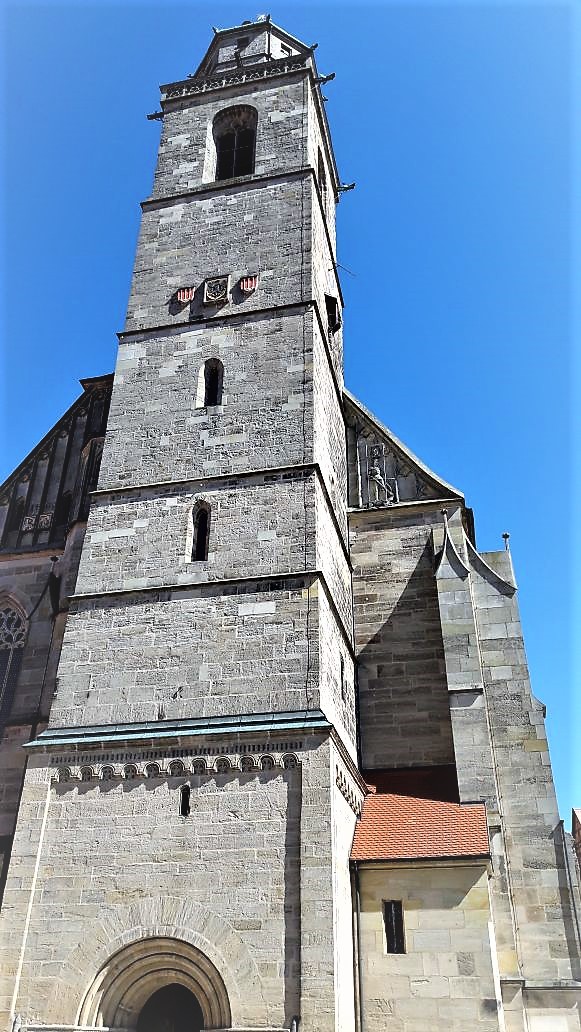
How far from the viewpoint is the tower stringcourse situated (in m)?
11.1

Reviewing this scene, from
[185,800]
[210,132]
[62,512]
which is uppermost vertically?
[210,132]

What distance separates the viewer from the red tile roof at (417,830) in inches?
499

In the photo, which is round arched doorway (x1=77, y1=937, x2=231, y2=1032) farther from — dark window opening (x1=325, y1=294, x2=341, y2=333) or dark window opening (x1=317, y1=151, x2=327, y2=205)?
dark window opening (x1=317, y1=151, x2=327, y2=205)

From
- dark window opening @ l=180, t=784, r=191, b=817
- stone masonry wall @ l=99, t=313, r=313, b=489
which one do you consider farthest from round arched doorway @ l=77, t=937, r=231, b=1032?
stone masonry wall @ l=99, t=313, r=313, b=489

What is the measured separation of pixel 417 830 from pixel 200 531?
5.91 meters

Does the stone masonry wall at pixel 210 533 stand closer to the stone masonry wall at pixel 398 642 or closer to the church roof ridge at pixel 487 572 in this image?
the stone masonry wall at pixel 398 642

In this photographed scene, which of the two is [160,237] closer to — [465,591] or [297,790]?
[465,591]

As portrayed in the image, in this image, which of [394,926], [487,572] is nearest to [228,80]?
[487,572]

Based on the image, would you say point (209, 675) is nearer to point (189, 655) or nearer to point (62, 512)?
point (189, 655)

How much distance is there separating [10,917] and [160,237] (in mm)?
13651

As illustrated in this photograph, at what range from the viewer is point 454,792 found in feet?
47.6

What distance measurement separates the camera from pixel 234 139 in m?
21.3

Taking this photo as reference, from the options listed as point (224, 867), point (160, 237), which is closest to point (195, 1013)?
point (224, 867)

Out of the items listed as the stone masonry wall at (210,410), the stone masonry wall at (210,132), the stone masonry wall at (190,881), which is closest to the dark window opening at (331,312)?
the stone masonry wall at (210,410)
